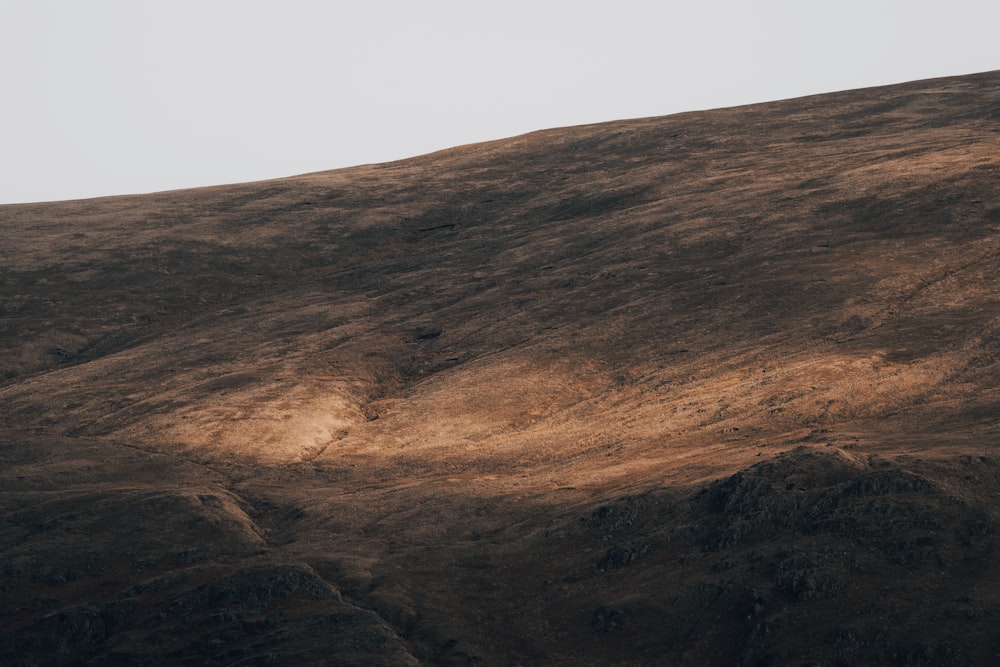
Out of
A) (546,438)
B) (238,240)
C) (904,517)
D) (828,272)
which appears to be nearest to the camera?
(904,517)

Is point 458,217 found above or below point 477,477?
above

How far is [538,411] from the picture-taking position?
32500mm

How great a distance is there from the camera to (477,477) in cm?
2850

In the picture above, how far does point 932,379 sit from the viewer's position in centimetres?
2788

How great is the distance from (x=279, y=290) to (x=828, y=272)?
75.2 feet

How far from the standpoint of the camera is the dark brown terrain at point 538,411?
21.2 metres

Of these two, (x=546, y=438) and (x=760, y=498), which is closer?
(x=760, y=498)

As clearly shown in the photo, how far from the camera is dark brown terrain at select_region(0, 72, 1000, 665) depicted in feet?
69.5

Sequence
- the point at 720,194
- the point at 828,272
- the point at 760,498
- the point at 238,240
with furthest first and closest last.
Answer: the point at 238,240, the point at 720,194, the point at 828,272, the point at 760,498

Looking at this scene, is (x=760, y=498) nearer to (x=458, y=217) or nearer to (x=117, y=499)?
(x=117, y=499)

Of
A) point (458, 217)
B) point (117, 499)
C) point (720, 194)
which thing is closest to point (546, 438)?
point (117, 499)

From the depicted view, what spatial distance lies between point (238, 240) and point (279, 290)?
651 cm

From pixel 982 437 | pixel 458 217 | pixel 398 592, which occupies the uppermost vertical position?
pixel 458 217

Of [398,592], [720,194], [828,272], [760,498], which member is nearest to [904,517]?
[760,498]
